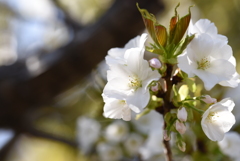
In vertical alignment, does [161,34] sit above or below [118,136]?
above

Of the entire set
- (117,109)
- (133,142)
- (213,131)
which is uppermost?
(117,109)

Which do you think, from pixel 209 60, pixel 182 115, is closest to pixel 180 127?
pixel 182 115

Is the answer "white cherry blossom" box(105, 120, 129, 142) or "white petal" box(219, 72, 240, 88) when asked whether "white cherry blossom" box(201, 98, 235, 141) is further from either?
"white cherry blossom" box(105, 120, 129, 142)

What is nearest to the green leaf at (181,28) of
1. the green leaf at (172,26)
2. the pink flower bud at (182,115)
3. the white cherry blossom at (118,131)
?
the green leaf at (172,26)

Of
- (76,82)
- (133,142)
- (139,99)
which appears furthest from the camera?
(76,82)

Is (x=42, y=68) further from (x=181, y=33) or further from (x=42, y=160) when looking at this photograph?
(x=181, y=33)

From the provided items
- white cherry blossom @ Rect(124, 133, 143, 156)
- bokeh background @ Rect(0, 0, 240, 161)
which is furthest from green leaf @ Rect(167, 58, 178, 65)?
white cherry blossom @ Rect(124, 133, 143, 156)

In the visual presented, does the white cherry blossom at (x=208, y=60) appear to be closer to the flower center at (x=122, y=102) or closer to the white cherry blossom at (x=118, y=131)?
the flower center at (x=122, y=102)

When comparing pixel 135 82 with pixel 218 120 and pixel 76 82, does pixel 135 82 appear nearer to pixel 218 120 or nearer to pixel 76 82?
pixel 218 120
